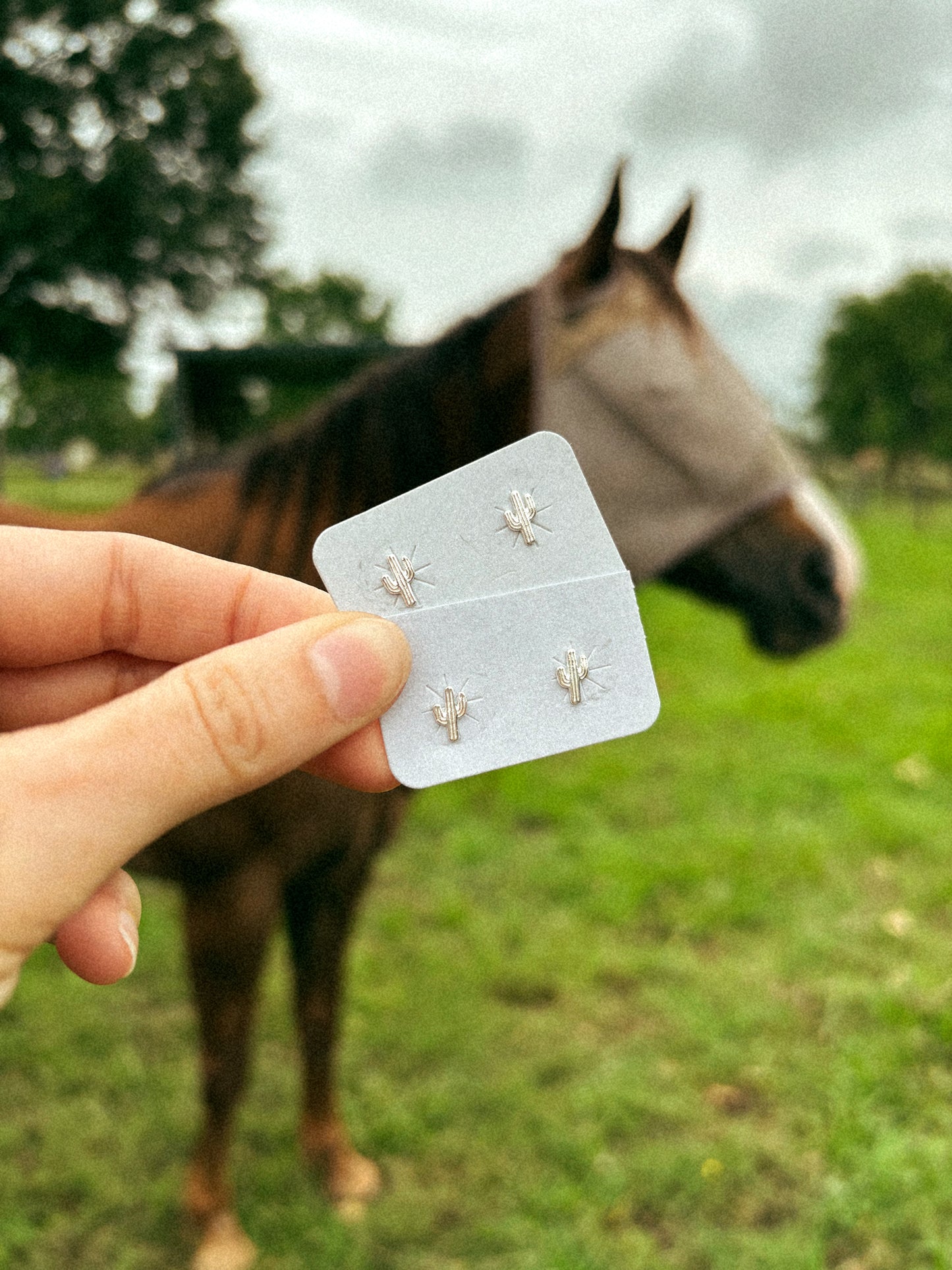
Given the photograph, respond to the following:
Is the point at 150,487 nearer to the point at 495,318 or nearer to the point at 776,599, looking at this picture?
the point at 495,318

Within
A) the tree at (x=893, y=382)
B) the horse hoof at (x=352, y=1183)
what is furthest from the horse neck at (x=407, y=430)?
the tree at (x=893, y=382)

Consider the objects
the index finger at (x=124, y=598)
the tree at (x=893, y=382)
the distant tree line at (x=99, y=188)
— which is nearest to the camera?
the index finger at (x=124, y=598)

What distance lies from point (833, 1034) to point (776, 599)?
1.14 meters

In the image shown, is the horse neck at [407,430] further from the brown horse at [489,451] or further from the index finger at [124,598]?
the index finger at [124,598]

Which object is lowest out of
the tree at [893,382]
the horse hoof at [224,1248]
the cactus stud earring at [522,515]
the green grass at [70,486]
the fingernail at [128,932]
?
the tree at [893,382]

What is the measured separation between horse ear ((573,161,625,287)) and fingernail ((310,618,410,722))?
84 centimetres

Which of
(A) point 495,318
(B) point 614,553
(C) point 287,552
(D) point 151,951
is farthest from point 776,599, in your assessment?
(D) point 151,951

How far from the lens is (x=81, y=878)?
0.49 metres

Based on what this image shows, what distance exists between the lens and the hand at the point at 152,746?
47cm

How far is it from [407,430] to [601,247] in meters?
0.36

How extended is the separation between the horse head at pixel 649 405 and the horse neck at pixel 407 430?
62 mm

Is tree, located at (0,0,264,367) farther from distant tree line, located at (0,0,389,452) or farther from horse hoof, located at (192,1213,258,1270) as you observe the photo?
horse hoof, located at (192,1213,258,1270)

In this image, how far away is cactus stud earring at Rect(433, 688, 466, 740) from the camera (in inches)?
19.9

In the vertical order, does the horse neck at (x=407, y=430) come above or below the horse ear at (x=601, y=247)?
below
